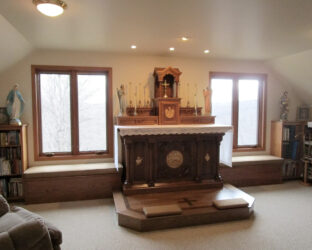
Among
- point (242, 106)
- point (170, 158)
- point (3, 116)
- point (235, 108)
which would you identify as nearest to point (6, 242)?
point (170, 158)

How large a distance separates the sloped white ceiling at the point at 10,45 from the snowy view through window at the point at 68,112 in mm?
496

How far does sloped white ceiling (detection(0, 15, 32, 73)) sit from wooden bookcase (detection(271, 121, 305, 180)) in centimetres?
478

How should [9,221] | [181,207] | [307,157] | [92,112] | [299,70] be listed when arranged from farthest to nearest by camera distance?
[307,157]
[299,70]
[92,112]
[181,207]
[9,221]

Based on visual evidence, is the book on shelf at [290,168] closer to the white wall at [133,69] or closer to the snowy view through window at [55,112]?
the white wall at [133,69]

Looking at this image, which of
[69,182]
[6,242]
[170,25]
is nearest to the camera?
[6,242]

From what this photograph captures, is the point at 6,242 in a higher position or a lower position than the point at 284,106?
lower

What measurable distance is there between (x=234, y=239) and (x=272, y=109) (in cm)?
325

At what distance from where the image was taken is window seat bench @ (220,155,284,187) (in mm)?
4371

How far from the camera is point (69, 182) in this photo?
375cm

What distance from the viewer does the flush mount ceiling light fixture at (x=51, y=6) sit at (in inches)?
84.0

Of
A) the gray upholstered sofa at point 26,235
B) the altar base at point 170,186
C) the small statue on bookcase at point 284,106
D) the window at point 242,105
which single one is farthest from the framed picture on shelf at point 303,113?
the gray upholstered sofa at point 26,235

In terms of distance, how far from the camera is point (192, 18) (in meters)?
2.62

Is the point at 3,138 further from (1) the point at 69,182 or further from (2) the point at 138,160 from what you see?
(2) the point at 138,160

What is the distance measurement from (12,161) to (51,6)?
259 cm
